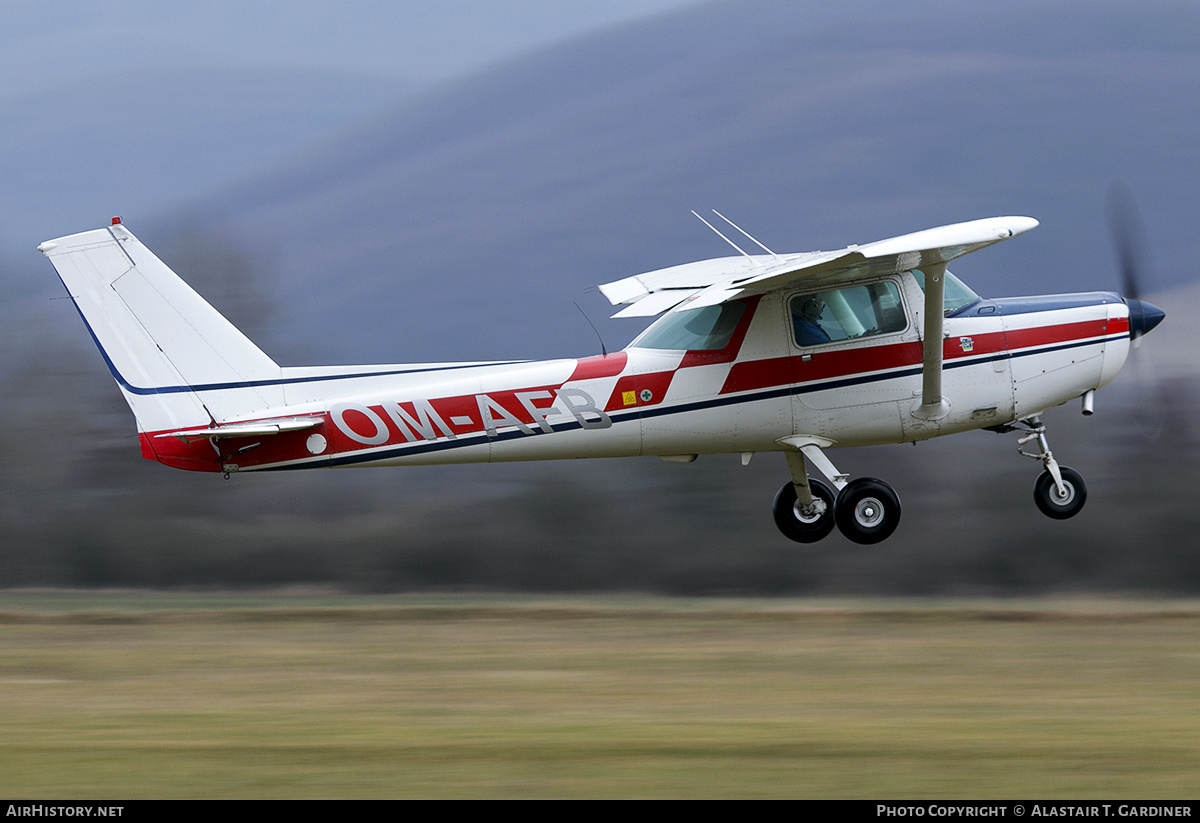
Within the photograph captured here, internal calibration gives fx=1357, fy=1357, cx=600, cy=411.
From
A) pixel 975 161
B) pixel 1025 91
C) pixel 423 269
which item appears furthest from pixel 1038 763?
pixel 1025 91

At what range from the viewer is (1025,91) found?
115 metres

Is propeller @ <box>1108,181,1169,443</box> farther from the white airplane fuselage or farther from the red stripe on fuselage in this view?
the red stripe on fuselage

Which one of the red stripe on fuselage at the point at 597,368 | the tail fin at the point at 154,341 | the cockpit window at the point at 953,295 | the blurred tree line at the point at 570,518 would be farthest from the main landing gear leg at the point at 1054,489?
the blurred tree line at the point at 570,518

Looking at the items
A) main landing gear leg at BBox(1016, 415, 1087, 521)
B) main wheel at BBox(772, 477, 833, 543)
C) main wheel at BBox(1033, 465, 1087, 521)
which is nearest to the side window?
main landing gear leg at BBox(1016, 415, 1087, 521)

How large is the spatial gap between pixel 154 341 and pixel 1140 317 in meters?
9.37

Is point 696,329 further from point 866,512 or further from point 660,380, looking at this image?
point 866,512

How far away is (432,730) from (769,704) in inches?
159

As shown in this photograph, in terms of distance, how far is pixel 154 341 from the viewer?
12.6 meters

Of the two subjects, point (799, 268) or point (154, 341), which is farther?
point (154, 341)

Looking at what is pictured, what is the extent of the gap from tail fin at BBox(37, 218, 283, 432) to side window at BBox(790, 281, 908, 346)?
4.92 m

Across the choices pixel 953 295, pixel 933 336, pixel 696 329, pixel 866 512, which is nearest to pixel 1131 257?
pixel 953 295

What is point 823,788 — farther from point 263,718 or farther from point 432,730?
point 263,718

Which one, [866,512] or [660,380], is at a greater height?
[660,380]

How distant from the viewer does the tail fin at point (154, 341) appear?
12477 millimetres
